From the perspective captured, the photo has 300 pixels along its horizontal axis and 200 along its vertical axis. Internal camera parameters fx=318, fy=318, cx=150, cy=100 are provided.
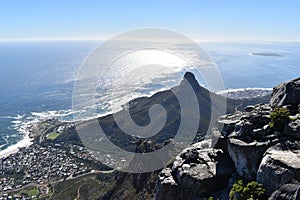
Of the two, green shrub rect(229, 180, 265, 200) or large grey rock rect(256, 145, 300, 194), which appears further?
green shrub rect(229, 180, 265, 200)

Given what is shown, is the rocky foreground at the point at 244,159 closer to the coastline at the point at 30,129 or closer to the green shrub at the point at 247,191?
the green shrub at the point at 247,191

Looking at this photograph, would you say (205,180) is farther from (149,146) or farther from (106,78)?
(106,78)

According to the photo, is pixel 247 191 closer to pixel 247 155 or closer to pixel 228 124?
pixel 247 155

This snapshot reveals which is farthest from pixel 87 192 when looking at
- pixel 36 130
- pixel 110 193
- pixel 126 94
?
pixel 126 94

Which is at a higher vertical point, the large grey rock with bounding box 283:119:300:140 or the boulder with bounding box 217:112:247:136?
the large grey rock with bounding box 283:119:300:140

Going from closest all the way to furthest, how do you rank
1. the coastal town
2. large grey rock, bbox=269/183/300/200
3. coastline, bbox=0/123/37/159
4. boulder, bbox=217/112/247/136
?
large grey rock, bbox=269/183/300/200, boulder, bbox=217/112/247/136, the coastal town, coastline, bbox=0/123/37/159

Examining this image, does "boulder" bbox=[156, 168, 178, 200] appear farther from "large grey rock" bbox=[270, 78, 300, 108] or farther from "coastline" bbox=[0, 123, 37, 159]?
"coastline" bbox=[0, 123, 37, 159]

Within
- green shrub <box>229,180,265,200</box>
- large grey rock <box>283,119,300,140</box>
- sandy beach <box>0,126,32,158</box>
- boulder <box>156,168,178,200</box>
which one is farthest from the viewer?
sandy beach <box>0,126,32,158</box>

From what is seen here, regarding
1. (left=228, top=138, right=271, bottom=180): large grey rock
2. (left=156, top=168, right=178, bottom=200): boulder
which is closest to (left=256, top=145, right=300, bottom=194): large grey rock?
(left=228, top=138, right=271, bottom=180): large grey rock

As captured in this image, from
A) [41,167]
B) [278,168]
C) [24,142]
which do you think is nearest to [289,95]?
[278,168]
